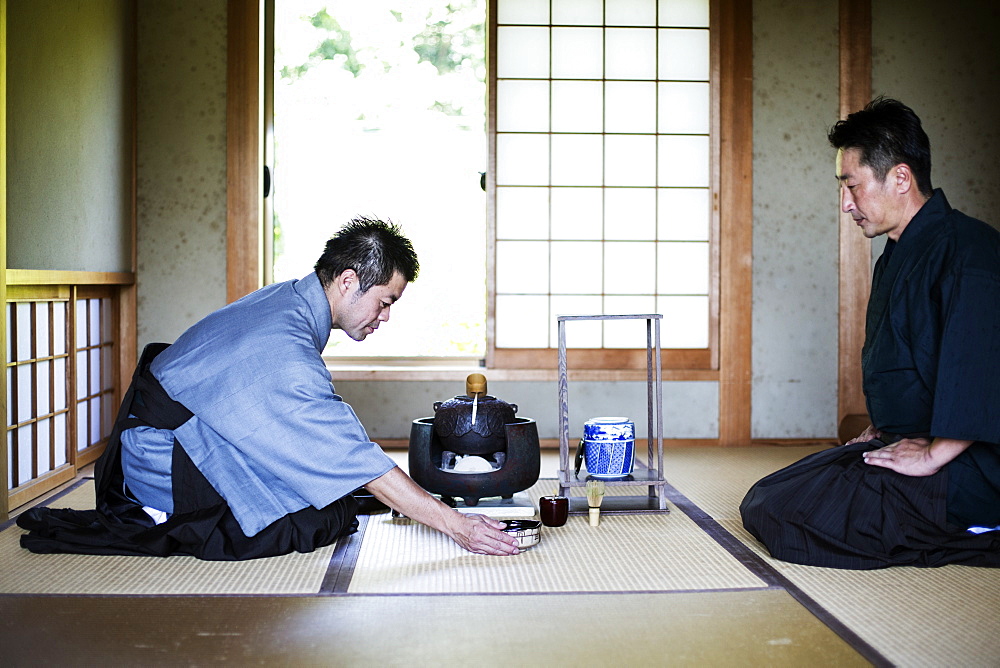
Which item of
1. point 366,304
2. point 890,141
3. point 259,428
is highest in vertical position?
point 890,141

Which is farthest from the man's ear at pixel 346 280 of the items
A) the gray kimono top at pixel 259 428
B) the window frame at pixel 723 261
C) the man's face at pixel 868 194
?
the window frame at pixel 723 261

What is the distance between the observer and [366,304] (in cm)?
279

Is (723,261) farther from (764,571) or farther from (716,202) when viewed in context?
(764,571)

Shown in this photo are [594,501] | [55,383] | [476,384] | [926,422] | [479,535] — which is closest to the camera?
[479,535]

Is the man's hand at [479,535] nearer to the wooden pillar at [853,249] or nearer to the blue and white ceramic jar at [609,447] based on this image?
the blue and white ceramic jar at [609,447]

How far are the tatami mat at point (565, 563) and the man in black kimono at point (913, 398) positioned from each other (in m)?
0.27

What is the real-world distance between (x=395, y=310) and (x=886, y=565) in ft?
16.0

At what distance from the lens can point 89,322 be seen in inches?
162

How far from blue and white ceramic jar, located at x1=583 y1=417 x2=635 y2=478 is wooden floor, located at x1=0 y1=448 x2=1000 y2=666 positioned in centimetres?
88

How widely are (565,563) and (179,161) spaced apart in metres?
3.10

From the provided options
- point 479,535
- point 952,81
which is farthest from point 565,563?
point 952,81

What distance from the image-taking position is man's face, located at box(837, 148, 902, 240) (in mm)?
2686

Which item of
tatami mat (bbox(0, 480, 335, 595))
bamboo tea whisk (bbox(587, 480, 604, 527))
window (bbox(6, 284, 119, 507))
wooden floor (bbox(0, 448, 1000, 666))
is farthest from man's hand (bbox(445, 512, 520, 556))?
window (bbox(6, 284, 119, 507))

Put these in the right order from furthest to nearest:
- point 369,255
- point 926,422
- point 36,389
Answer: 1. point 36,389
2. point 369,255
3. point 926,422
